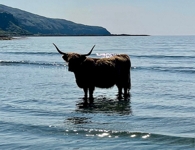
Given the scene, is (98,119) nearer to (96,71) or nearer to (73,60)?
(73,60)

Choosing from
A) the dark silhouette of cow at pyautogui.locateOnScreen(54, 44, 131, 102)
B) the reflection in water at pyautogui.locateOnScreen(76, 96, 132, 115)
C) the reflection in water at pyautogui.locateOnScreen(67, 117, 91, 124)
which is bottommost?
the reflection in water at pyautogui.locateOnScreen(67, 117, 91, 124)

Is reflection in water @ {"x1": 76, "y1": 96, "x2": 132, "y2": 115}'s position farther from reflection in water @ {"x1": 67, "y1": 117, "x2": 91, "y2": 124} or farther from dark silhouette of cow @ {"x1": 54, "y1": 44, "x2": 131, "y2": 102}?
reflection in water @ {"x1": 67, "y1": 117, "x2": 91, "y2": 124}

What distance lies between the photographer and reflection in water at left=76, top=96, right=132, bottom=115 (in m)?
15.0

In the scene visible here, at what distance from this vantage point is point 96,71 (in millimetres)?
17531

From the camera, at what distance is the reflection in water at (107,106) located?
49.3ft

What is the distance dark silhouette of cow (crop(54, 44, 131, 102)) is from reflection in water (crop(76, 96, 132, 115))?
56cm

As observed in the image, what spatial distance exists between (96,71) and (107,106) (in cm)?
200

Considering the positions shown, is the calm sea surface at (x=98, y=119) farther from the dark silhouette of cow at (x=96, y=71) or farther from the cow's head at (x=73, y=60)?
the cow's head at (x=73, y=60)

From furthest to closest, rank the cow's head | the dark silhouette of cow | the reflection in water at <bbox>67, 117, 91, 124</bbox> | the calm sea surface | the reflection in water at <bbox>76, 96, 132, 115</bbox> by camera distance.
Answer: the dark silhouette of cow
the cow's head
the reflection in water at <bbox>76, 96, 132, 115</bbox>
the reflection in water at <bbox>67, 117, 91, 124</bbox>
the calm sea surface

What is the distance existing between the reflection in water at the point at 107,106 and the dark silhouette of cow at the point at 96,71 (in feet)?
1.84

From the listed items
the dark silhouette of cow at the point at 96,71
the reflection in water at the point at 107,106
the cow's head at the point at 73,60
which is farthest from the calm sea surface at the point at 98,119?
the cow's head at the point at 73,60

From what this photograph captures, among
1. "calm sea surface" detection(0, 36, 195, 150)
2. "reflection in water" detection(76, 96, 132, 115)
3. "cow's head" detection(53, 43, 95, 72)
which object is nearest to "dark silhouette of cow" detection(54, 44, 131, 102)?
"cow's head" detection(53, 43, 95, 72)

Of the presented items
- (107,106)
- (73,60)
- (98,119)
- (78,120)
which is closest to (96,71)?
(73,60)

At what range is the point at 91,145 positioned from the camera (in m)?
10.4
